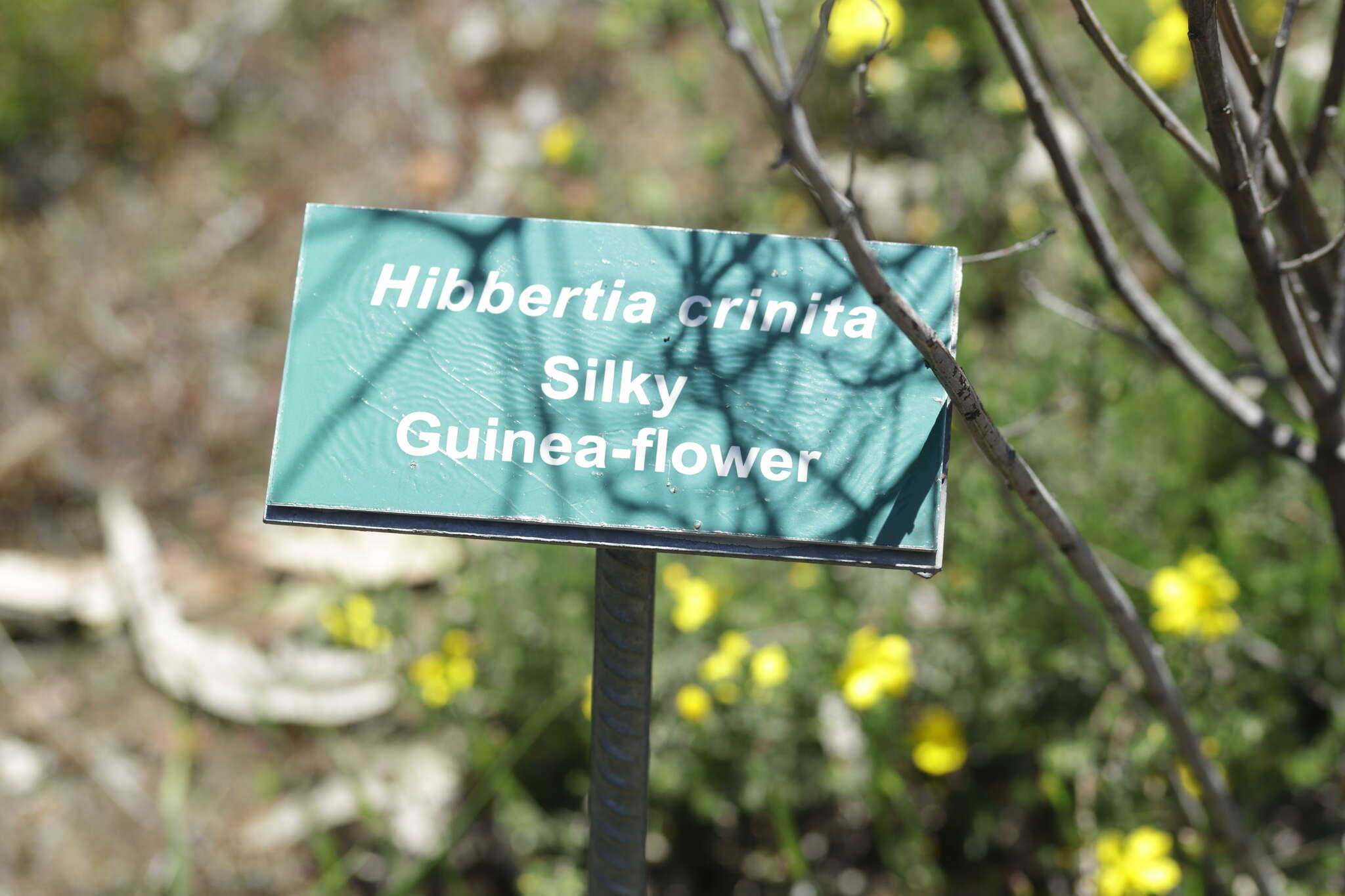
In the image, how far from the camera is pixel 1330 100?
65.4 inches

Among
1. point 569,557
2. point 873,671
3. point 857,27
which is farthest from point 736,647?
point 857,27

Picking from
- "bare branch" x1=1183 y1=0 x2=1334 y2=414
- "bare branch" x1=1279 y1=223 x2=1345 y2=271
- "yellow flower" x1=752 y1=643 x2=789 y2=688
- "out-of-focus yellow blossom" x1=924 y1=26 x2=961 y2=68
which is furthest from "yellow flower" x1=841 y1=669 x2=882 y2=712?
"out-of-focus yellow blossom" x1=924 y1=26 x2=961 y2=68

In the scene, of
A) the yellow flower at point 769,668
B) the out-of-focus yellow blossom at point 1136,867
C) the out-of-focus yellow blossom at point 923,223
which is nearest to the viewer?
the out-of-focus yellow blossom at point 1136,867

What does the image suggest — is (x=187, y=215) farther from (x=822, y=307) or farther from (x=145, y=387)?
(x=822, y=307)

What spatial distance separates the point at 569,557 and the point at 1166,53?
2075 millimetres

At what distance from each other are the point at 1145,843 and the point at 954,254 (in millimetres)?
1298

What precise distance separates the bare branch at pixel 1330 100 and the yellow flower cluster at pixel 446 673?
1.92 m

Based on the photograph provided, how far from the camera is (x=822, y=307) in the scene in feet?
4.42

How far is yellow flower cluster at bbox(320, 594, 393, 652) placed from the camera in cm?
264

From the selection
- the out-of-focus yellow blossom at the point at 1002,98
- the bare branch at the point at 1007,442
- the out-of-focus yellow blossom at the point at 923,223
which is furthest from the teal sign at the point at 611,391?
the out-of-focus yellow blossom at the point at 923,223

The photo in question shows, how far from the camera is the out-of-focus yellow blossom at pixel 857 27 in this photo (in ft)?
11.1

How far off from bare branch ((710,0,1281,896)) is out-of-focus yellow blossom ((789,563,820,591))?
101 centimetres

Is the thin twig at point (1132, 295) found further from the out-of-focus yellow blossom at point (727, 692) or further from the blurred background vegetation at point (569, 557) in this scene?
the out-of-focus yellow blossom at point (727, 692)

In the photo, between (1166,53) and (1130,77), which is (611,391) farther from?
(1166,53)
